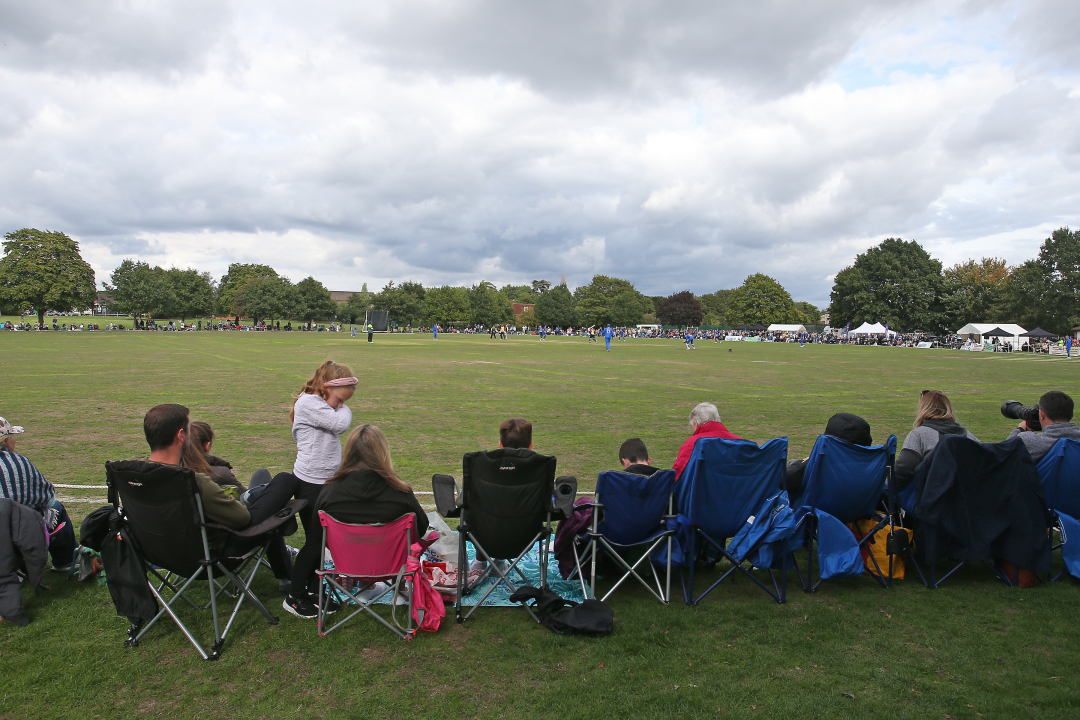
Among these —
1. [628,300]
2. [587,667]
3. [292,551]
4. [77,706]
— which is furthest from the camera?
[628,300]

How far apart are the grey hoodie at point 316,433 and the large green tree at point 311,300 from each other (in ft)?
396

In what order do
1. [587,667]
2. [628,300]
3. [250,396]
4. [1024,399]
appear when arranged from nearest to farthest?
[587,667], [250,396], [1024,399], [628,300]

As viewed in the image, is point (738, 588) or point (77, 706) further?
point (738, 588)

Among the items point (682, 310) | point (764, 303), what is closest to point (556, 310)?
point (682, 310)

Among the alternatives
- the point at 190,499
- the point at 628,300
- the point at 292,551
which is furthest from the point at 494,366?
the point at 628,300

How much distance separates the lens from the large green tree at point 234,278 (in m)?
128

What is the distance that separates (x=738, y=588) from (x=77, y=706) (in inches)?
175

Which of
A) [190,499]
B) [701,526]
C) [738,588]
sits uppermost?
[190,499]

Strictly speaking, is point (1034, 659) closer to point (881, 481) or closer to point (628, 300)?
point (881, 481)

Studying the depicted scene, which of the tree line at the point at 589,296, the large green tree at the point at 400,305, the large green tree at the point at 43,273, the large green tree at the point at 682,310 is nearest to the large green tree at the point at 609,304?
the tree line at the point at 589,296

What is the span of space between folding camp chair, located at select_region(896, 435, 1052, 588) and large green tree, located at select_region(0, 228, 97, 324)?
94.4m

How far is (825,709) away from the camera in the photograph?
3328 mm

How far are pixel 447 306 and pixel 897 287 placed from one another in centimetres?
8214

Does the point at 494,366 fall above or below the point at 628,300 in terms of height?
below
